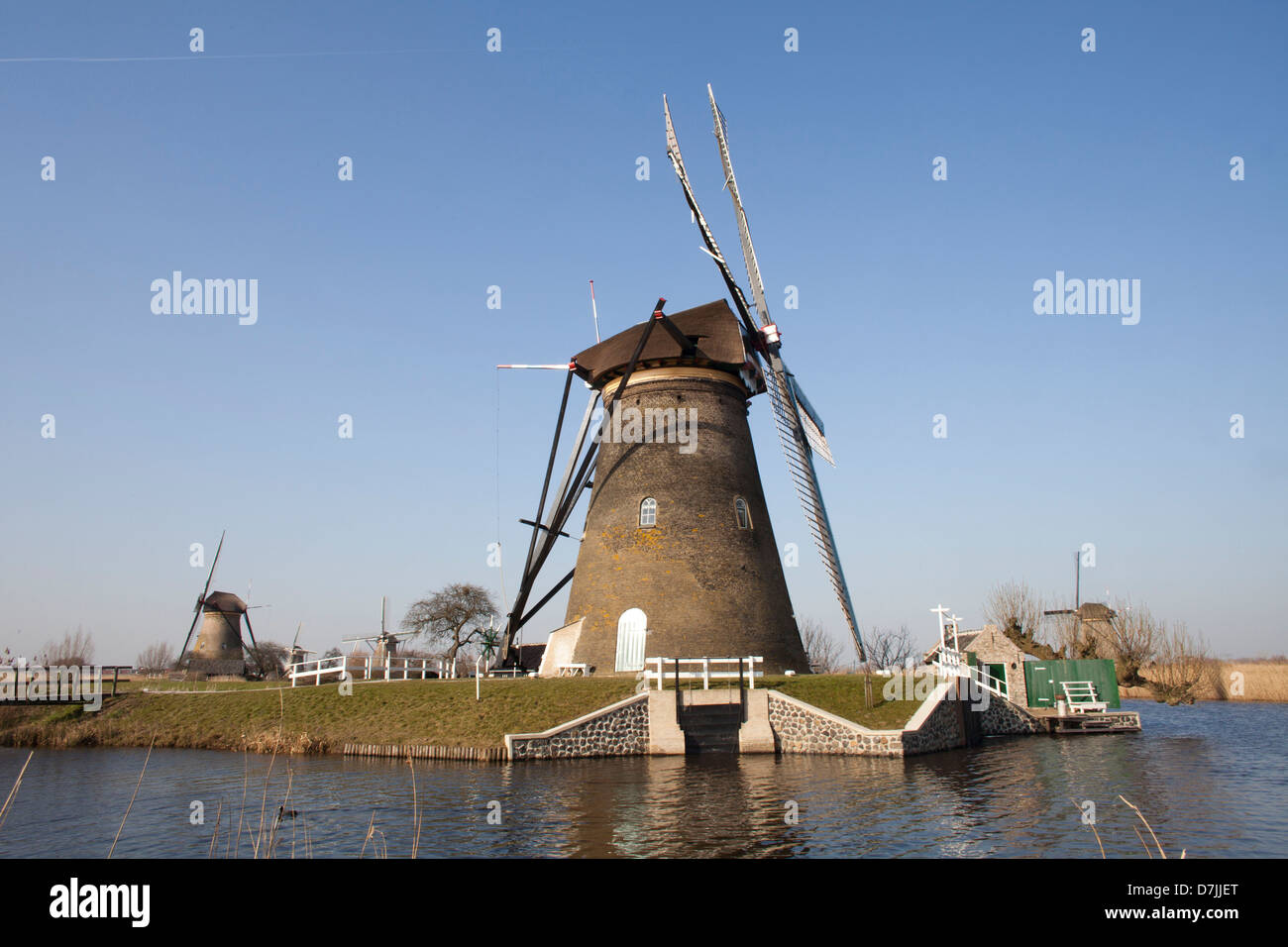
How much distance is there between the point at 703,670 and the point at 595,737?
3246mm

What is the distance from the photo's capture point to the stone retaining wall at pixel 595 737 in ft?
59.4

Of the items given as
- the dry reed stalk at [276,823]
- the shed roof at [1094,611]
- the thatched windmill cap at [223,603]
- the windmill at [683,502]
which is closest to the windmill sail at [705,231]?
the windmill at [683,502]

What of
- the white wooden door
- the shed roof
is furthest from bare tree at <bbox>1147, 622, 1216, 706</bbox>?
the white wooden door

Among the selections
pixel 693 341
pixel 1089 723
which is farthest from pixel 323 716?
pixel 1089 723

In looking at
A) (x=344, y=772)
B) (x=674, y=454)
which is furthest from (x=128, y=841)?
(x=674, y=454)

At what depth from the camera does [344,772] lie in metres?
16.5

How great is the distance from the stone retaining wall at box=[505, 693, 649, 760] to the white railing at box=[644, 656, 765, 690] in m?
1.04

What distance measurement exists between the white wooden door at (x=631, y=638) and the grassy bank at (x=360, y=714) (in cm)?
149

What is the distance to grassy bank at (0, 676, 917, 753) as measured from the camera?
19.4m

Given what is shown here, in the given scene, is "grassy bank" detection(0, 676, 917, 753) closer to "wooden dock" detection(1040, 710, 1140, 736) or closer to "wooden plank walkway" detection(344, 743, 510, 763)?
"wooden plank walkway" detection(344, 743, 510, 763)

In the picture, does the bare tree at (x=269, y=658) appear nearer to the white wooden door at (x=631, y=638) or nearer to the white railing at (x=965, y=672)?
the white wooden door at (x=631, y=638)

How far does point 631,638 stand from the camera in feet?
74.7
